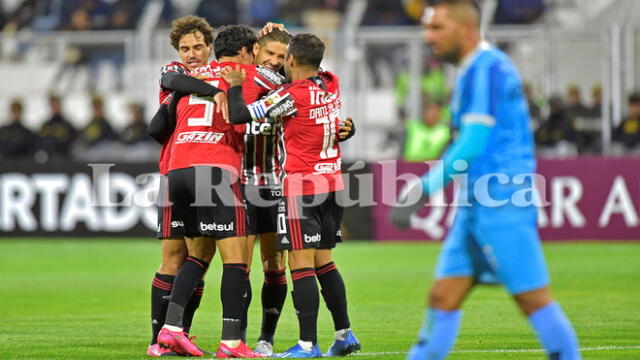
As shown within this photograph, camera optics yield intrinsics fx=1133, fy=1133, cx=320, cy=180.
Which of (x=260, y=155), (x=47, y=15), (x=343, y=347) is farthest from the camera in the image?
(x=47, y=15)

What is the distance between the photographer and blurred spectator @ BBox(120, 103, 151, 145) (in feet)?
64.9

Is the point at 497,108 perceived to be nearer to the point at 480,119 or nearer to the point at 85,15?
the point at 480,119

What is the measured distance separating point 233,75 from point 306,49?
513 mm

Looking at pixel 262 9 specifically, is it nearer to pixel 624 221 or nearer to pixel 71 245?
pixel 71 245

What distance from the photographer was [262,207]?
26.6ft

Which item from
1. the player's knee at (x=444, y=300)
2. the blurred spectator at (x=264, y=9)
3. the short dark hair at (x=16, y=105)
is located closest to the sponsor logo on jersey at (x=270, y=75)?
the player's knee at (x=444, y=300)

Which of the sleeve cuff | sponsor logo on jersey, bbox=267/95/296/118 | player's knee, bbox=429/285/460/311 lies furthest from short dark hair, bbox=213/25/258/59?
player's knee, bbox=429/285/460/311

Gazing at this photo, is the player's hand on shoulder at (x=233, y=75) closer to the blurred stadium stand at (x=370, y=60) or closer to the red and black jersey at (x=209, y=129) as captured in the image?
the red and black jersey at (x=209, y=129)

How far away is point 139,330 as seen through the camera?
30.7ft

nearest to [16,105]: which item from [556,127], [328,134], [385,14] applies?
[385,14]

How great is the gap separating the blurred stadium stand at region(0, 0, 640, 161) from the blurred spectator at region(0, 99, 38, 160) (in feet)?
1.34

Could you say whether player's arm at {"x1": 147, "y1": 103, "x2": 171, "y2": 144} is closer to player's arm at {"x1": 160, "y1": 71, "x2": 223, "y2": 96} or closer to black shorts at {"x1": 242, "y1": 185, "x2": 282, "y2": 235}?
player's arm at {"x1": 160, "y1": 71, "x2": 223, "y2": 96}

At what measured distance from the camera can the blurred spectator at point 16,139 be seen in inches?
792

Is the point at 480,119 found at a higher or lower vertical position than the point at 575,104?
higher
